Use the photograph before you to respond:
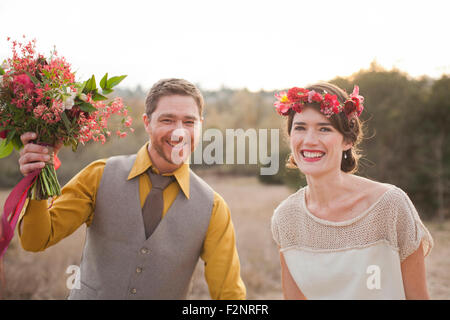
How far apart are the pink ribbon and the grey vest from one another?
58 centimetres

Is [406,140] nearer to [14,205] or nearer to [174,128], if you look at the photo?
[174,128]

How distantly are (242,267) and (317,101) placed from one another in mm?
4594

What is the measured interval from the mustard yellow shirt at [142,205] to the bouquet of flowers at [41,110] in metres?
0.27

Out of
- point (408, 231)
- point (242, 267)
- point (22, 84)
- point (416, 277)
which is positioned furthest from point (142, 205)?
point (242, 267)

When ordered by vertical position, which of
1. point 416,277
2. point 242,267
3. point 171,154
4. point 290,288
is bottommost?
point 242,267

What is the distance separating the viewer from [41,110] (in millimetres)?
2170

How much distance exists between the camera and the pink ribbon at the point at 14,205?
213cm

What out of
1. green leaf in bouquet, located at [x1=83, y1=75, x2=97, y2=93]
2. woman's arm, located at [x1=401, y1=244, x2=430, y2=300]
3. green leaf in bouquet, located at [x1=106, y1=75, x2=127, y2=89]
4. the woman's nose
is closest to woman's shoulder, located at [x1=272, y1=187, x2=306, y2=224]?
the woman's nose

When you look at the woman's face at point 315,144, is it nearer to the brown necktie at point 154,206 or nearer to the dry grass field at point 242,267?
the brown necktie at point 154,206

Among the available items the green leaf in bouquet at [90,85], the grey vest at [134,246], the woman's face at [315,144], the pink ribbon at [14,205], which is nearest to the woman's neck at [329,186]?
the woman's face at [315,144]

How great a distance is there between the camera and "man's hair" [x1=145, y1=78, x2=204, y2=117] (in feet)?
9.25

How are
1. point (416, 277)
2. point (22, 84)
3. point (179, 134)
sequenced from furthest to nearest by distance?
point (179, 134) → point (416, 277) → point (22, 84)
